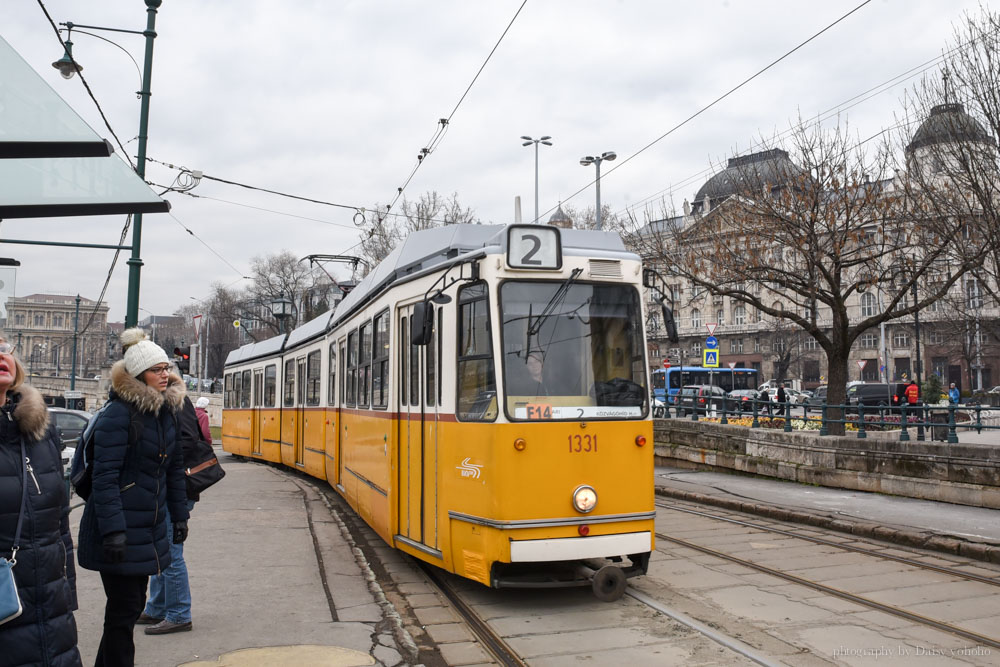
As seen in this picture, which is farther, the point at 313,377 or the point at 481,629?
the point at 313,377

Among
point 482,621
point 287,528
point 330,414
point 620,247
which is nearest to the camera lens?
point 482,621

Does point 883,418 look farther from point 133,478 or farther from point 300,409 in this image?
point 133,478

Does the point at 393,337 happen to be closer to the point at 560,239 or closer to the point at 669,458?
the point at 560,239

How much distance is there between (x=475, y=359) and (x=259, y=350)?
1589 cm

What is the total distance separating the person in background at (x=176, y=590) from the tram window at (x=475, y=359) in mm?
2043

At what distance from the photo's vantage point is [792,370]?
70.4 meters

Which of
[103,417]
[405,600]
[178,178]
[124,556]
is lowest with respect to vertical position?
[405,600]

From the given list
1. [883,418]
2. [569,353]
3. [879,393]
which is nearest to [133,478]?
[569,353]

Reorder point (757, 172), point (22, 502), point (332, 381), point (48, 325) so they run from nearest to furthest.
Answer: point (22, 502) < point (332, 381) < point (757, 172) < point (48, 325)

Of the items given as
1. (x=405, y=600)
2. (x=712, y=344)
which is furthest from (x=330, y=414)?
(x=712, y=344)

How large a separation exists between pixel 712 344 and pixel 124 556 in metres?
19.8

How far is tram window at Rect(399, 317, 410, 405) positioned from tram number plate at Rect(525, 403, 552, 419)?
171 cm

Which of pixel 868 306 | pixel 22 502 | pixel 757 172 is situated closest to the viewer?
pixel 22 502

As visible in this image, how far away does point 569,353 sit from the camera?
21.8ft
